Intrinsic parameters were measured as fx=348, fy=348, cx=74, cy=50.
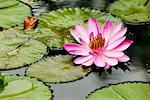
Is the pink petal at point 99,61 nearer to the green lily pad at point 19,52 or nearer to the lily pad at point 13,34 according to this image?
the green lily pad at point 19,52

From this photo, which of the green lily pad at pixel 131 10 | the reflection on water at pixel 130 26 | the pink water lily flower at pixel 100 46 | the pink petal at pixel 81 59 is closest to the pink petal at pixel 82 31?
the pink water lily flower at pixel 100 46

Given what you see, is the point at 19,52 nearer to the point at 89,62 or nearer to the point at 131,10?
the point at 89,62

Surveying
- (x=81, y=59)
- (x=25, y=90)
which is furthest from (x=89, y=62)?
(x=25, y=90)

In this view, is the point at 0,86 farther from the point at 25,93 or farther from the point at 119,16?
the point at 119,16

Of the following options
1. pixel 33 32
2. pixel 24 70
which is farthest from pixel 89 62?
pixel 33 32

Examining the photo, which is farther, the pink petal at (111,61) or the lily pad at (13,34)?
the lily pad at (13,34)

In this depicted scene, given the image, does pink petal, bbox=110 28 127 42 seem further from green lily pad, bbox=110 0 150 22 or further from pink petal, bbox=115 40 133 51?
green lily pad, bbox=110 0 150 22
